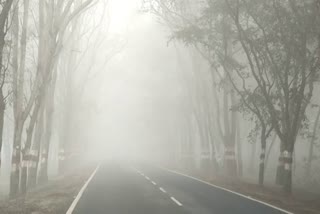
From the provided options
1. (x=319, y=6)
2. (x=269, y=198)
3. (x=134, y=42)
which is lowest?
(x=269, y=198)

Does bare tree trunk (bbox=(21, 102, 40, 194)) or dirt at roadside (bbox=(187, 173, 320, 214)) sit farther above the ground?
bare tree trunk (bbox=(21, 102, 40, 194))

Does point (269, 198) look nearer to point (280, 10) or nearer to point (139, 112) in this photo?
point (280, 10)

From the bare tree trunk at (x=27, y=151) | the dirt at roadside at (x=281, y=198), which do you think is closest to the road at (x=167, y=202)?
the dirt at roadside at (x=281, y=198)

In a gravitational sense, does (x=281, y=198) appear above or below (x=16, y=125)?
below

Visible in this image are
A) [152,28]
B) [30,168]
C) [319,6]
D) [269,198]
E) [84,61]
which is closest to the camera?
[269,198]

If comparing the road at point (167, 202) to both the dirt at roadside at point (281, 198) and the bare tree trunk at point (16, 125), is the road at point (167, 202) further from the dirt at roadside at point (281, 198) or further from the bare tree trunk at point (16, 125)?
the bare tree trunk at point (16, 125)

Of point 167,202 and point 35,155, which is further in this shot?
point 35,155

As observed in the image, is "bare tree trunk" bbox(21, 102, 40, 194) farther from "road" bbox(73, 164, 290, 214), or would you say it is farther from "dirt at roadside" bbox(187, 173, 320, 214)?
"dirt at roadside" bbox(187, 173, 320, 214)

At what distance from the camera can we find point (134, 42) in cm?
4509

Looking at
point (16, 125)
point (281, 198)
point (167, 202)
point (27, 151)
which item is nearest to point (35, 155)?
point (27, 151)

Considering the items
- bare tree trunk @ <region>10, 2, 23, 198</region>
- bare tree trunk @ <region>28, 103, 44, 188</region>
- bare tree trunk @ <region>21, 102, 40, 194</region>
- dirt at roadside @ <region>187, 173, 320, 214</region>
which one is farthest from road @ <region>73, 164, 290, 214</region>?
bare tree trunk @ <region>28, 103, 44, 188</region>

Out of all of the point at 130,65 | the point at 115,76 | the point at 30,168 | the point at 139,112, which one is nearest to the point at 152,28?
the point at 130,65

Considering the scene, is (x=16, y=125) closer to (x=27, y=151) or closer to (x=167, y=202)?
(x=27, y=151)

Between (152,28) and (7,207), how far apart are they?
3146 centimetres
